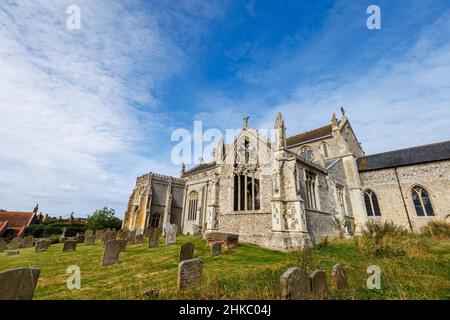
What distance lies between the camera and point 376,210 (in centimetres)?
1881

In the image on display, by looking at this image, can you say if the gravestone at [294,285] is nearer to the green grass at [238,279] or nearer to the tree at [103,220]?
the green grass at [238,279]

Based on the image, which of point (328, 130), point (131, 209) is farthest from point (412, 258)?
point (131, 209)

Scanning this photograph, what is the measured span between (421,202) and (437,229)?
3372 mm

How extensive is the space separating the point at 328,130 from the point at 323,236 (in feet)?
50.3

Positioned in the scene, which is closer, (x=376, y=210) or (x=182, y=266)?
(x=182, y=266)

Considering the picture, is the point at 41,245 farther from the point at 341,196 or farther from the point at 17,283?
the point at 341,196

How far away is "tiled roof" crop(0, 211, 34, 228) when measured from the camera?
102ft

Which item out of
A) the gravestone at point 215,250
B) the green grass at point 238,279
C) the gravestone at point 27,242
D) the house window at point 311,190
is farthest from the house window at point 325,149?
the gravestone at point 27,242

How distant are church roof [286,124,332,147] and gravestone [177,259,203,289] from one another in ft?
73.2

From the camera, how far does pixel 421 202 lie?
55.0ft

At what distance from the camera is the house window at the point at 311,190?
12938 mm

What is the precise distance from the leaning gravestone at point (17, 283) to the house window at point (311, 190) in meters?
12.6

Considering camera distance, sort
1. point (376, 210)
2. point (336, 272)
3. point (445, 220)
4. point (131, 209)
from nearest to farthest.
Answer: point (336, 272), point (445, 220), point (376, 210), point (131, 209)
